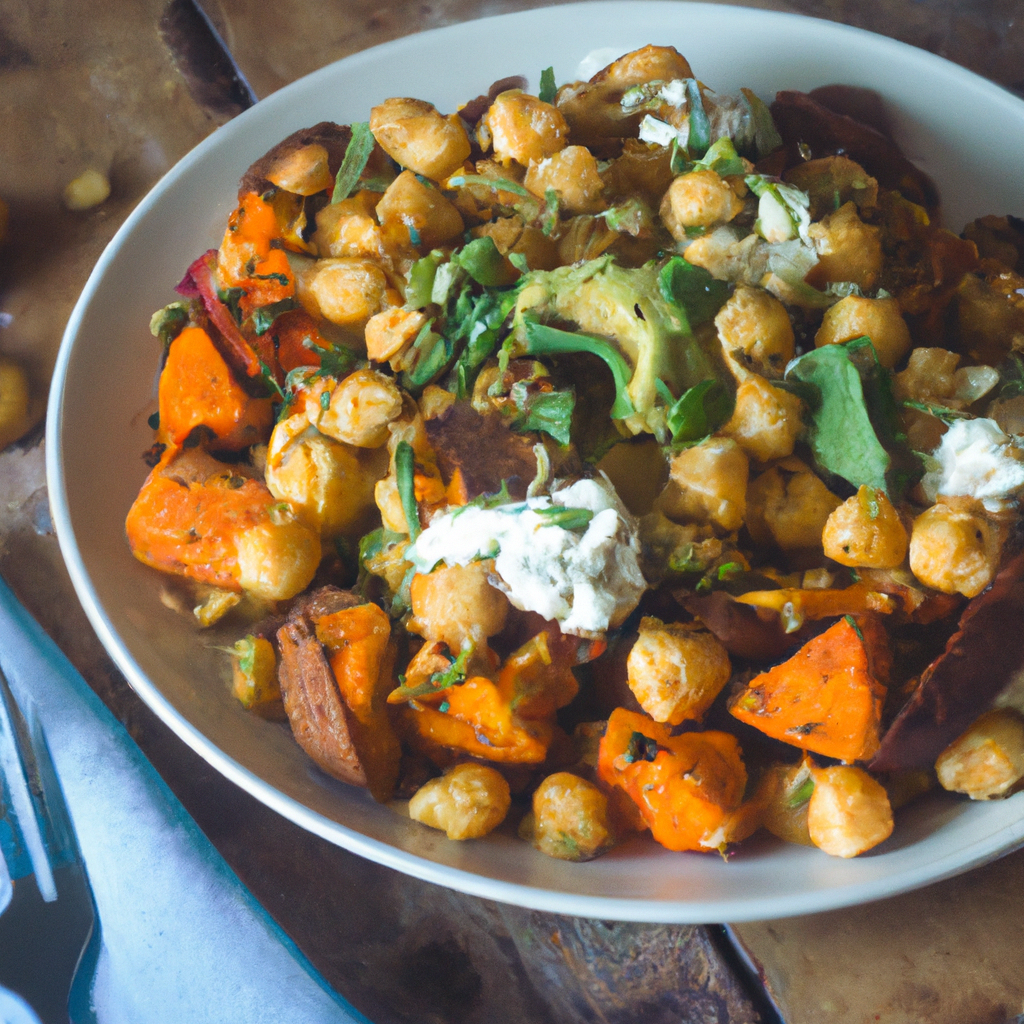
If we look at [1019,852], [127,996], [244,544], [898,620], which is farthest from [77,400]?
[1019,852]

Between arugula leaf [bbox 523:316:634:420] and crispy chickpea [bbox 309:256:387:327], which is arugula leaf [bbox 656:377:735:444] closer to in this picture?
arugula leaf [bbox 523:316:634:420]

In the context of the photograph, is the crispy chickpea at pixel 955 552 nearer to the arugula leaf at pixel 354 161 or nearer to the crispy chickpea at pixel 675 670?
the crispy chickpea at pixel 675 670

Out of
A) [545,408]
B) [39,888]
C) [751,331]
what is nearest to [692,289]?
[751,331]

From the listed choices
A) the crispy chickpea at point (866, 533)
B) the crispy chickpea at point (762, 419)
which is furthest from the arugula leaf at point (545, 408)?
the crispy chickpea at point (866, 533)

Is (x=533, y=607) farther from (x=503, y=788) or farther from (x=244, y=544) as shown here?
(x=244, y=544)

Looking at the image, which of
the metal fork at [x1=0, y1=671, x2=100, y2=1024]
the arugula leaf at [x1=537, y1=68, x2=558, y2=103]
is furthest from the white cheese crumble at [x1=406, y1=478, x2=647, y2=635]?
the metal fork at [x1=0, y1=671, x2=100, y2=1024]

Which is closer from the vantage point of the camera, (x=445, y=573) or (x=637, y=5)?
(x=445, y=573)

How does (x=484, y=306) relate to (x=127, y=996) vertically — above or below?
above
